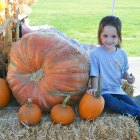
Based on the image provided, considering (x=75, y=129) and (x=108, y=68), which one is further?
(x=108, y=68)

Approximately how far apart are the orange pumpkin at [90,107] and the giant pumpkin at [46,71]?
6.0 inches

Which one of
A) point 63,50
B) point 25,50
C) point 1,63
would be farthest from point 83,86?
point 1,63

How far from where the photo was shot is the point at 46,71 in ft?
8.23

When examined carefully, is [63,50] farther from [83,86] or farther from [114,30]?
[114,30]

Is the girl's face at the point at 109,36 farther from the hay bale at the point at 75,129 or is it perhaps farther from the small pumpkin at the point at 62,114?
the small pumpkin at the point at 62,114

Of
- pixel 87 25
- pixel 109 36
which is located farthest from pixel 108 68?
pixel 87 25

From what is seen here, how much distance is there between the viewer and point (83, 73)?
8.61 ft

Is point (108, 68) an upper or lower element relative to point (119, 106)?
upper

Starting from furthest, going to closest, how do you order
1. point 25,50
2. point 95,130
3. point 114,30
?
1. point 114,30
2. point 25,50
3. point 95,130

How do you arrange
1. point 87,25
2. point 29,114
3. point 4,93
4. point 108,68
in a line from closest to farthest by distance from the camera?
point 29,114
point 4,93
point 108,68
point 87,25

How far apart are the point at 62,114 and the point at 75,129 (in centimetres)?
13

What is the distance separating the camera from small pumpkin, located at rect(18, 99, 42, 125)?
233cm

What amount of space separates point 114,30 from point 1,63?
0.95 meters

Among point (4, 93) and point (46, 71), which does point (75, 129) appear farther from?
point (4, 93)
